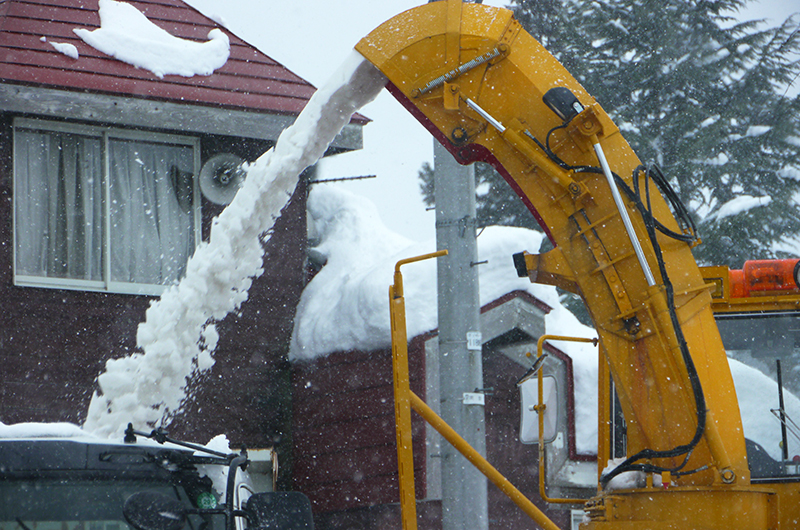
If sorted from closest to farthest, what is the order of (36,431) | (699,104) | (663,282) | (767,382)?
(36,431)
(663,282)
(767,382)
(699,104)

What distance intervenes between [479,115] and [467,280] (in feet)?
8.03

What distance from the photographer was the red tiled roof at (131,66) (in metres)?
9.16

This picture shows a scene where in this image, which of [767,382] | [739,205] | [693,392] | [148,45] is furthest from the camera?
[739,205]

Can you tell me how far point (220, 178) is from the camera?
395 inches

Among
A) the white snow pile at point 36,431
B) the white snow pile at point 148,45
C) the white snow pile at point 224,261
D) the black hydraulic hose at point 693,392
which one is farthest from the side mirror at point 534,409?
the white snow pile at point 148,45

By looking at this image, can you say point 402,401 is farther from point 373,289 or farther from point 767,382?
point 373,289

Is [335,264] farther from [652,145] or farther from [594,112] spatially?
[652,145]

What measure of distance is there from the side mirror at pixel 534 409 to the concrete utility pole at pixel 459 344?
1.42 metres

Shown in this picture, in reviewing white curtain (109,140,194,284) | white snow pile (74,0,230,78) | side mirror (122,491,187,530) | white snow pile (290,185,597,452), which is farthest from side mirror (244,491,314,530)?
white snow pile (74,0,230,78)

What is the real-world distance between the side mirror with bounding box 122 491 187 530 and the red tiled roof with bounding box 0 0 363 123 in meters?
6.85

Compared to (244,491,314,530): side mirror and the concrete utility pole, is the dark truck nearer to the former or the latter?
(244,491,314,530): side mirror

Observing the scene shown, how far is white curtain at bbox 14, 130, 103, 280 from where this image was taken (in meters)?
9.29

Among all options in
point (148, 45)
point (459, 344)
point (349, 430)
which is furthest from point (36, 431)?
point (148, 45)

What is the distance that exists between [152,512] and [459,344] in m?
4.00
